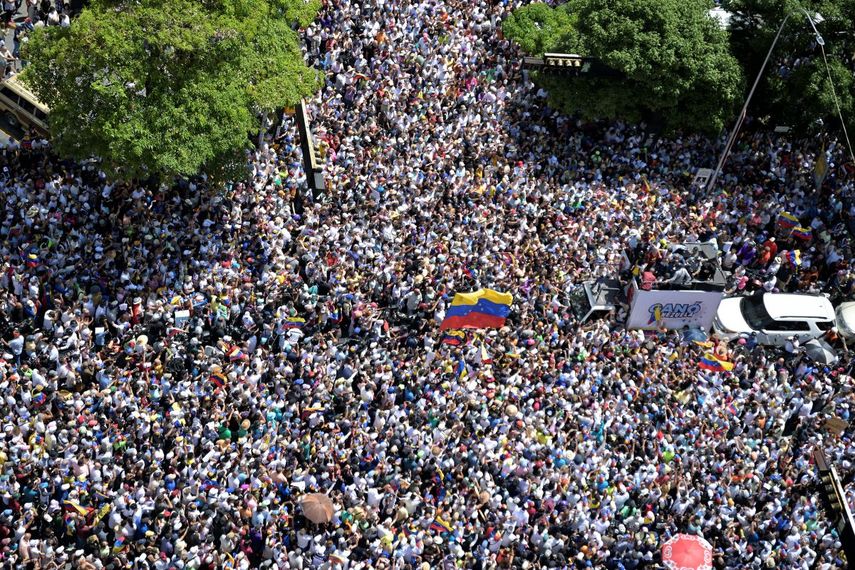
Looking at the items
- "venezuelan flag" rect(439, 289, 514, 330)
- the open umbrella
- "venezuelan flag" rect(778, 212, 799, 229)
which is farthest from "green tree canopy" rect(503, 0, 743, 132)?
"venezuelan flag" rect(439, 289, 514, 330)

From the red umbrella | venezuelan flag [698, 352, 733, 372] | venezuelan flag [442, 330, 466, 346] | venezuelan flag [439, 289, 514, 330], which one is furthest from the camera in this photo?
venezuelan flag [698, 352, 733, 372]

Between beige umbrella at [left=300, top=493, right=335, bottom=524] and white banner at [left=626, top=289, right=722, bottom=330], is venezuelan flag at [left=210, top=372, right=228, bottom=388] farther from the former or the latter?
white banner at [left=626, top=289, right=722, bottom=330]

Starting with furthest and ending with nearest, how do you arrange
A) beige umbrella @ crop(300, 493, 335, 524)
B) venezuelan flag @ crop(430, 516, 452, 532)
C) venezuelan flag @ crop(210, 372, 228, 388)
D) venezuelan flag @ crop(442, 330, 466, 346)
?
venezuelan flag @ crop(442, 330, 466, 346) < venezuelan flag @ crop(210, 372, 228, 388) < venezuelan flag @ crop(430, 516, 452, 532) < beige umbrella @ crop(300, 493, 335, 524)

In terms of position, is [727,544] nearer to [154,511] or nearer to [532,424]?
[532,424]

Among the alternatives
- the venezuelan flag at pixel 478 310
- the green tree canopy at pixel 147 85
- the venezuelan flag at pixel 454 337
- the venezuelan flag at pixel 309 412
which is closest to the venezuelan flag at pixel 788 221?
the venezuelan flag at pixel 478 310

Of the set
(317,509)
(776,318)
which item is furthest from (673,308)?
(317,509)

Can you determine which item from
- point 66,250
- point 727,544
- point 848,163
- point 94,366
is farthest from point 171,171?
point 848,163

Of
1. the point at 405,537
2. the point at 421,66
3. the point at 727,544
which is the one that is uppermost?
the point at 421,66
